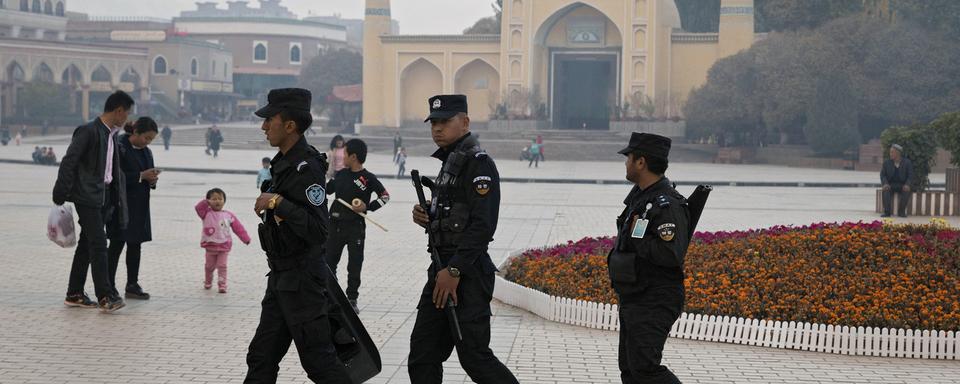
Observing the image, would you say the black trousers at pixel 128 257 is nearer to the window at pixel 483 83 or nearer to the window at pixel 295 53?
the window at pixel 483 83

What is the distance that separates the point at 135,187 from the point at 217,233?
3.10 feet

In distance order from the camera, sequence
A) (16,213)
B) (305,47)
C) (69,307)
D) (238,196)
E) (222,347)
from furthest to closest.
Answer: (305,47), (238,196), (16,213), (69,307), (222,347)

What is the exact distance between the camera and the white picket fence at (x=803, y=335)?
7.86 m

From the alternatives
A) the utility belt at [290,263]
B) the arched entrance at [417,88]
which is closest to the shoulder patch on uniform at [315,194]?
the utility belt at [290,263]

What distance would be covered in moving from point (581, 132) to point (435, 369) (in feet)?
152

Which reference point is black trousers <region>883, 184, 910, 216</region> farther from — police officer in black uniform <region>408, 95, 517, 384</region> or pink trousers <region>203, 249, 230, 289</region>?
police officer in black uniform <region>408, 95, 517, 384</region>

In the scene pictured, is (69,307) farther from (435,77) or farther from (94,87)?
(94,87)

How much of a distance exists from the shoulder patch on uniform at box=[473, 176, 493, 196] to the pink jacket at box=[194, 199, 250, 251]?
507 centimetres

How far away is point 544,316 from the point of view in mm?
9203

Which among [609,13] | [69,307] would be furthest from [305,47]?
[69,307]

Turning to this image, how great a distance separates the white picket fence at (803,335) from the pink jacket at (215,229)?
127 inches

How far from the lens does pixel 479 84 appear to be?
57625mm

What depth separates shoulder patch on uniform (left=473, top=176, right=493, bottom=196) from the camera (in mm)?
5535

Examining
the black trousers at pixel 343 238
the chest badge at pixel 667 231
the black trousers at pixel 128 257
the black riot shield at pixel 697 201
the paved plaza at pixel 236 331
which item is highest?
the black riot shield at pixel 697 201
